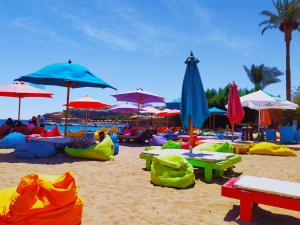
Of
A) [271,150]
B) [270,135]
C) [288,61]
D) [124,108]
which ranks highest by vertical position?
[288,61]

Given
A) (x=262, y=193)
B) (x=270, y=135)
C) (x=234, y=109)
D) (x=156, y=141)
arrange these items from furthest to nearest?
(x=270, y=135), (x=156, y=141), (x=234, y=109), (x=262, y=193)

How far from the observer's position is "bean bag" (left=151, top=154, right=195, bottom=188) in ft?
16.8

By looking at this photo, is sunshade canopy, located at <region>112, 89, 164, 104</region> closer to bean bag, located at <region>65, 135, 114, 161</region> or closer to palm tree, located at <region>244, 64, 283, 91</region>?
bean bag, located at <region>65, 135, 114, 161</region>

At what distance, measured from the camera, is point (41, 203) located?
2924mm

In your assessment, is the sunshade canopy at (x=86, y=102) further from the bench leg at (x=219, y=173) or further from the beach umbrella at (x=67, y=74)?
the bench leg at (x=219, y=173)

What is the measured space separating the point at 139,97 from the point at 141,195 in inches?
Answer: 389

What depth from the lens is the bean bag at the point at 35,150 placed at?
25.0 feet

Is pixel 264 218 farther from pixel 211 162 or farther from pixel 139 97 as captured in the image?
pixel 139 97

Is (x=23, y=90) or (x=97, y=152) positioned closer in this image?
(x=97, y=152)

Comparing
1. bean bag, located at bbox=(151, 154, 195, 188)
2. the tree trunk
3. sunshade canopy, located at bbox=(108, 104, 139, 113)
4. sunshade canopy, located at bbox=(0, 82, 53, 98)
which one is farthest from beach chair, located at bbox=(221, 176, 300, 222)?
the tree trunk

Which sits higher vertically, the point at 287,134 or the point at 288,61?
the point at 288,61

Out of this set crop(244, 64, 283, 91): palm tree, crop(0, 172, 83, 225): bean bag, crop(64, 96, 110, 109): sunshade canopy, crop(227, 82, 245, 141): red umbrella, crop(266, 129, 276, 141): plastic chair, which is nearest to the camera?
crop(0, 172, 83, 225): bean bag

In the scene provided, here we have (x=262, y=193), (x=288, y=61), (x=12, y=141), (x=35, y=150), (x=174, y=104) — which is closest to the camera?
(x=262, y=193)

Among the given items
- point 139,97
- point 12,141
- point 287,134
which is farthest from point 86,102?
point 287,134
